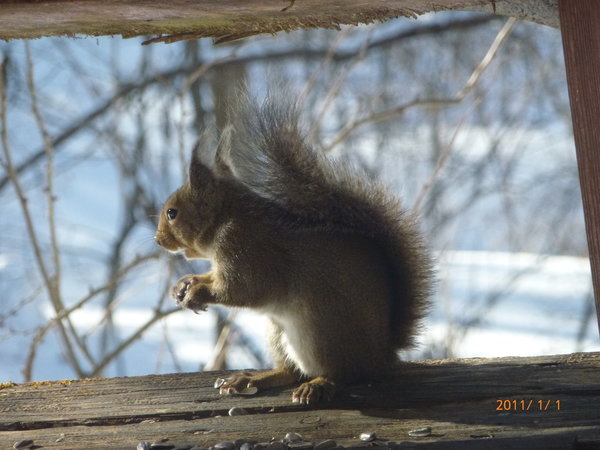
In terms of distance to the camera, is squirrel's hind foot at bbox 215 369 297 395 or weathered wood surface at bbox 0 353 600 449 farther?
squirrel's hind foot at bbox 215 369 297 395

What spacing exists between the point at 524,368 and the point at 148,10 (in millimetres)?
823

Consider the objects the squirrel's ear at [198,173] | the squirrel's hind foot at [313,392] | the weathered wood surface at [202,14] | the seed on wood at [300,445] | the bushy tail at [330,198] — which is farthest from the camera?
the squirrel's ear at [198,173]

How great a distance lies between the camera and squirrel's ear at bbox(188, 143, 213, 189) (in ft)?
5.07

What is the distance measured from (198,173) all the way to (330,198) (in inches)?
11.1

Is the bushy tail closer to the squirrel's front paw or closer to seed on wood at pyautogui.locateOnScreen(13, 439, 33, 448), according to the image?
the squirrel's front paw

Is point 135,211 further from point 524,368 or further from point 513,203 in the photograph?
point 524,368

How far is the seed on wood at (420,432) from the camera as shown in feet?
3.62

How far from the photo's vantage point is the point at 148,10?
119cm

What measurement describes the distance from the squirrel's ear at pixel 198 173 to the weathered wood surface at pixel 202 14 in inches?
10.4

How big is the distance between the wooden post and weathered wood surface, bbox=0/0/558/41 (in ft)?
0.38

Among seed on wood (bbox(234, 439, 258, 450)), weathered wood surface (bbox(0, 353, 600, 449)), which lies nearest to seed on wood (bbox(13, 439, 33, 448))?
weathered wood surface (bbox(0, 353, 600, 449))

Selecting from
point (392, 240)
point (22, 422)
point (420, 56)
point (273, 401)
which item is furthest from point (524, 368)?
point (420, 56)
